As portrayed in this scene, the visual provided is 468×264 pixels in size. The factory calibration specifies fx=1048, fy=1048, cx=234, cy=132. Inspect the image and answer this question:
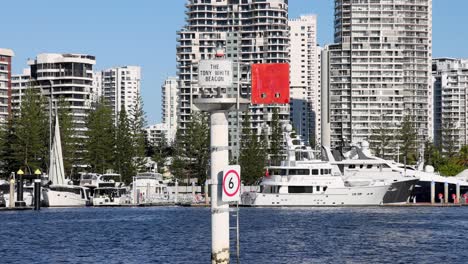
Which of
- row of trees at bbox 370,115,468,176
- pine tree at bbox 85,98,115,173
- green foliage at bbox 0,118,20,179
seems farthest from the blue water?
row of trees at bbox 370,115,468,176

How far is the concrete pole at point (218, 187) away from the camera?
35188 millimetres

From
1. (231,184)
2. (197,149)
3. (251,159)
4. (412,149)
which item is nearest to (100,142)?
(197,149)

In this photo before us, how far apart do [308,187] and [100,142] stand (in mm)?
42263

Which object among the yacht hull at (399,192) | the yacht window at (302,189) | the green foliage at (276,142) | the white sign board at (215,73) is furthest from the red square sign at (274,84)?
the white sign board at (215,73)

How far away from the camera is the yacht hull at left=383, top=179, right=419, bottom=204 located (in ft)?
419

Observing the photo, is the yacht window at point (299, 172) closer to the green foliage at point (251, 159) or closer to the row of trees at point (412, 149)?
the green foliage at point (251, 159)

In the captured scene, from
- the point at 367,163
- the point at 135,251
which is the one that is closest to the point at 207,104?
the point at 135,251

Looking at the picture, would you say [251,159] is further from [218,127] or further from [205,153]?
[218,127]

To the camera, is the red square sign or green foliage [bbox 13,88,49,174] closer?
green foliage [bbox 13,88,49,174]

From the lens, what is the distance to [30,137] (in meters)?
144

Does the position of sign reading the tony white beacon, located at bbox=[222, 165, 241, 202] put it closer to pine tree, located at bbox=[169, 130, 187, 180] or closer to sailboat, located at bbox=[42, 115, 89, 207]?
sailboat, located at bbox=[42, 115, 89, 207]

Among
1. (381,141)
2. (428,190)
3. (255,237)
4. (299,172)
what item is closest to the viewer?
(255,237)

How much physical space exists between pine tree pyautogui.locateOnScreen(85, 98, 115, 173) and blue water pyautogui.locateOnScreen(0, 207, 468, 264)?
1467 inches

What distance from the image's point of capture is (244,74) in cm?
3922
